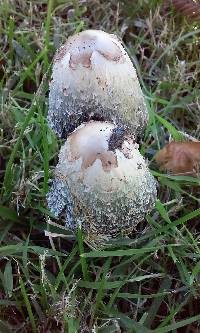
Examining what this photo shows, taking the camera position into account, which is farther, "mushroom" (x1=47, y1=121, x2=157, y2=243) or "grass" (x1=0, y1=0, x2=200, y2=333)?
"grass" (x1=0, y1=0, x2=200, y2=333)

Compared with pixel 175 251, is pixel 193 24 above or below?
above

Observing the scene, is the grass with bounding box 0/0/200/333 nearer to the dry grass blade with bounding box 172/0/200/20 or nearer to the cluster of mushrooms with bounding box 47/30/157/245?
the cluster of mushrooms with bounding box 47/30/157/245

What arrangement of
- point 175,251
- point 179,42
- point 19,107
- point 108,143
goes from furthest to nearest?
point 179,42
point 19,107
point 175,251
point 108,143

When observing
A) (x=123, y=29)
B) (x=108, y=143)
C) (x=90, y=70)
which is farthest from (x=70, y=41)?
(x=123, y=29)

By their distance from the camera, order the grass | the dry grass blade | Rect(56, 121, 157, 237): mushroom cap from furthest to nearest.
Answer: the dry grass blade, the grass, Rect(56, 121, 157, 237): mushroom cap

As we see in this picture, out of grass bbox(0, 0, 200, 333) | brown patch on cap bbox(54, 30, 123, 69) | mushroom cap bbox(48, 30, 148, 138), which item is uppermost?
brown patch on cap bbox(54, 30, 123, 69)

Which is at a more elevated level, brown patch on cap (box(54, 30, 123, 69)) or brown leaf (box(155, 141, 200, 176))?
brown patch on cap (box(54, 30, 123, 69))

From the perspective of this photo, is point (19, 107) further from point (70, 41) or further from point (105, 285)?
point (105, 285)

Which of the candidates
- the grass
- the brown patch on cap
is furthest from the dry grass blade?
the brown patch on cap
